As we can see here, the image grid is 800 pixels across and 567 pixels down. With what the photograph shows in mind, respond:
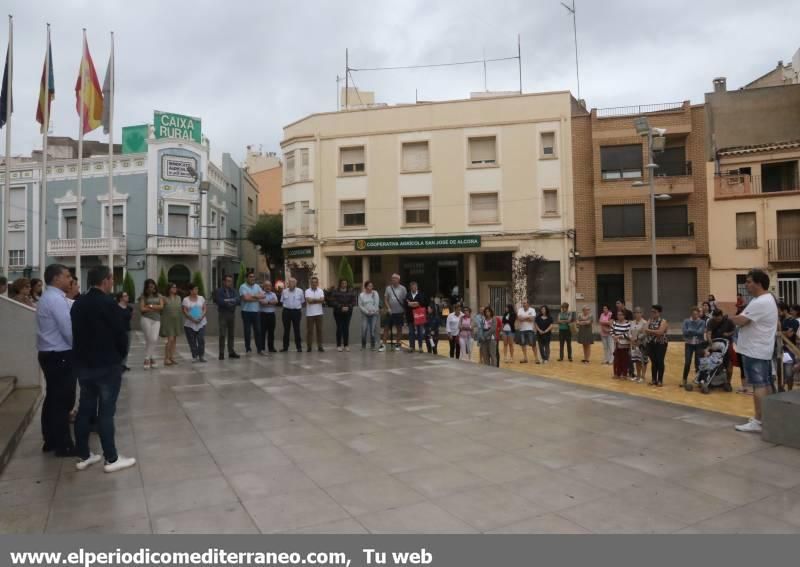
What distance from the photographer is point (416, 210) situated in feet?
98.2

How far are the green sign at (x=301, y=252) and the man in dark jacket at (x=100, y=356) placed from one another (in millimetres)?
26153

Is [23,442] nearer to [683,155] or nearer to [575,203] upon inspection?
[575,203]

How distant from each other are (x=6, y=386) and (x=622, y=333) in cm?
1121

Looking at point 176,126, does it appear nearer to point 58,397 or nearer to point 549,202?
point 549,202

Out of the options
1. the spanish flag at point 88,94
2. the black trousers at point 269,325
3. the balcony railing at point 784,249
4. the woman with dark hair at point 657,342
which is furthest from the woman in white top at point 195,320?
the balcony railing at point 784,249

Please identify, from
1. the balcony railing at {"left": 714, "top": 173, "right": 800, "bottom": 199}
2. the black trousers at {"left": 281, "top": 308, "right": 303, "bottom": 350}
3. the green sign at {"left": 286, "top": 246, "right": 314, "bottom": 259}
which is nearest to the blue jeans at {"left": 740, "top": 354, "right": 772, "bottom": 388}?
the black trousers at {"left": 281, "top": 308, "right": 303, "bottom": 350}

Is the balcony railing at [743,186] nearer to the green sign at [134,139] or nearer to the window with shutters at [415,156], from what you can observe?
the window with shutters at [415,156]

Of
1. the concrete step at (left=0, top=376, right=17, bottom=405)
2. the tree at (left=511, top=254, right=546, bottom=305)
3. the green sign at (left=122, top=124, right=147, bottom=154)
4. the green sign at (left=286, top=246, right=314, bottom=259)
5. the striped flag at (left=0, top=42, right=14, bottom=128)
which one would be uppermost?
the green sign at (left=122, top=124, right=147, bottom=154)

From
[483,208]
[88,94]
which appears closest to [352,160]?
[483,208]

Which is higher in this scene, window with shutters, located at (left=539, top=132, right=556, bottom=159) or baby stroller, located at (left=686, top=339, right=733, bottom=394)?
window with shutters, located at (left=539, top=132, right=556, bottom=159)

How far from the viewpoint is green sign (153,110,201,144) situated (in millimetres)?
35250

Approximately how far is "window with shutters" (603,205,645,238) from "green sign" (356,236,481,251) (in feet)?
21.0

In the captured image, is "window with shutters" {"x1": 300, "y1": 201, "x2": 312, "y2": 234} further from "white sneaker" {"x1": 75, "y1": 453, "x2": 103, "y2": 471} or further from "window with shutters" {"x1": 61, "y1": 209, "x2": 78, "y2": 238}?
"white sneaker" {"x1": 75, "y1": 453, "x2": 103, "y2": 471}

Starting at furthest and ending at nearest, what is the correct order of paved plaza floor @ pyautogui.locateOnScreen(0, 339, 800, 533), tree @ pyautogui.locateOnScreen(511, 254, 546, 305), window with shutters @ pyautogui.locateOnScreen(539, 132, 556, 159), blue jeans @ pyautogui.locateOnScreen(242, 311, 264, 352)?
1. window with shutters @ pyautogui.locateOnScreen(539, 132, 556, 159)
2. tree @ pyautogui.locateOnScreen(511, 254, 546, 305)
3. blue jeans @ pyautogui.locateOnScreen(242, 311, 264, 352)
4. paved plaza floor @ pyautogui.locateOnScreen(0, 339, 800, 533)
